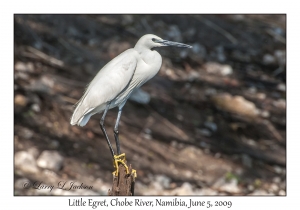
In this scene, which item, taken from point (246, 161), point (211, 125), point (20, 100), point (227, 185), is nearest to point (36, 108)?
point (20, 100)

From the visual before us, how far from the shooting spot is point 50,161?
527cm

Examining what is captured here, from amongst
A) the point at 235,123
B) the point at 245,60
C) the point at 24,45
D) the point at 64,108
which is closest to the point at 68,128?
the point at 64,108

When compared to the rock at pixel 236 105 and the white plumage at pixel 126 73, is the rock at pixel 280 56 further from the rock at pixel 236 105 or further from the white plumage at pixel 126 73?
the white plumage at pixel 126 73

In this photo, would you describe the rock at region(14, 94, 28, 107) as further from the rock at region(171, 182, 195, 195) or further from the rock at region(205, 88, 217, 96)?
the rock at region(205, 88, 217, 96)

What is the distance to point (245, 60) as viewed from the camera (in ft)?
27.7

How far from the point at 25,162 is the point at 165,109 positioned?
2.22 m

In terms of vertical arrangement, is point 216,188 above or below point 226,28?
below

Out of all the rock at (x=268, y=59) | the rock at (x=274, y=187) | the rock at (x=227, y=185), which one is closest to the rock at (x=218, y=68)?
the rock at (x=268, y=59)

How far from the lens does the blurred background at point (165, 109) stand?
550 centimetres

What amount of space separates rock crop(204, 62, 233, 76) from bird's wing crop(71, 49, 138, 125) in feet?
A: 15.9

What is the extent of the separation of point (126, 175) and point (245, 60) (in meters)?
5.65

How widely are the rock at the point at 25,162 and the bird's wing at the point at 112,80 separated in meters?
2.09

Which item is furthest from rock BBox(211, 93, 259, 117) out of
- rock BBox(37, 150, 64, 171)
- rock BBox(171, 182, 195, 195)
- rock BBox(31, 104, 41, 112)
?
rock BBox(37, 150, 64, 171)

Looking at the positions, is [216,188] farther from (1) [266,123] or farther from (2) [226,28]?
(2) [226,28]
